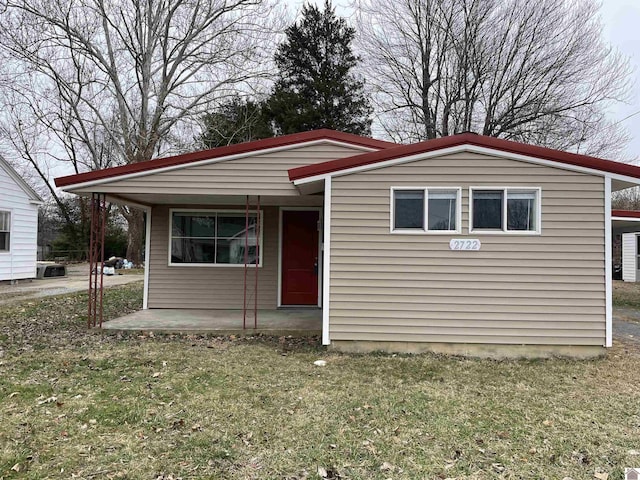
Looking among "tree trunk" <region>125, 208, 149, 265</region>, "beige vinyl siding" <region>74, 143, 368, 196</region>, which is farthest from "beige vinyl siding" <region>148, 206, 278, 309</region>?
"tree trunk" <region>125, 208, 149, 265</region>

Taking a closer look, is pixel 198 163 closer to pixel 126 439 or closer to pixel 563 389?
pixel 126 439

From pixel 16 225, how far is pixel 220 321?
1078 centimetres

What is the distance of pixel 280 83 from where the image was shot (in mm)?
24797

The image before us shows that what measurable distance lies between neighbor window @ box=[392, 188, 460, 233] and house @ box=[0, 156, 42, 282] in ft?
44.1

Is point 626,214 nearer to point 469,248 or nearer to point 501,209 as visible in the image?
point 501,209

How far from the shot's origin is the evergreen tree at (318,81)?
2348 centimetres

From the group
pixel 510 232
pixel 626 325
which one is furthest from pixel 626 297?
pixel 510 232

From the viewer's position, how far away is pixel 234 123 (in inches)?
874

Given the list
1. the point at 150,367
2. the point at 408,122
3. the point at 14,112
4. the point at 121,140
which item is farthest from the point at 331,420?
the point at 14,112

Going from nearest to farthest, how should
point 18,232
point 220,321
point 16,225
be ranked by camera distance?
point 220,321 → point 16,225 → point 18,232

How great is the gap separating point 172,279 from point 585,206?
7339 millimetres

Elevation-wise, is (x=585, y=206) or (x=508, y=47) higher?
(x=508, y=47)

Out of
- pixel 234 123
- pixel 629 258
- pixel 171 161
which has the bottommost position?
pixel 629 258

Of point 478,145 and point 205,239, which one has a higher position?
point 478,145
